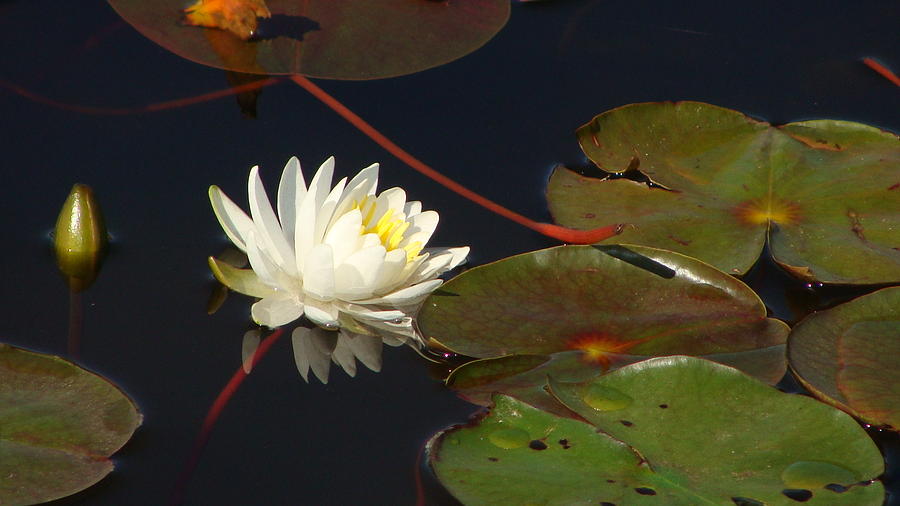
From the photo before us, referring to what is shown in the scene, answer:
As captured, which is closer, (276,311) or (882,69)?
(276,311)

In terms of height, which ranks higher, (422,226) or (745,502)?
(422,226)

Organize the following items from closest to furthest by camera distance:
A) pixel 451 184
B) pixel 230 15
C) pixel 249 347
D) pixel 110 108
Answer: pixel 249 347, pixel 451 184, pixel 110 108, pixel 230 15

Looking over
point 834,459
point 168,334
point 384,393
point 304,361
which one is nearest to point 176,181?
point 168,334

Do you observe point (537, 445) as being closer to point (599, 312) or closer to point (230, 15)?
point (599, 312)

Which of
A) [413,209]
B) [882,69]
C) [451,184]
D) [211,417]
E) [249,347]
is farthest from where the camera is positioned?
[882,69]

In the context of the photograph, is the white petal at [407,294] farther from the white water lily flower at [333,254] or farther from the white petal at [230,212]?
the white petal at [230,212]

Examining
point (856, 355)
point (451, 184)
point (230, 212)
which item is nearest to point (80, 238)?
point (230, 212)

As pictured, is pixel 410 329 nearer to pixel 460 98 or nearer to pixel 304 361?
pixel 304 361

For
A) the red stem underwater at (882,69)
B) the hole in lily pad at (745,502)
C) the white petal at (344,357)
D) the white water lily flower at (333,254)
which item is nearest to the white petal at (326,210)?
the white water lily flower at (333,254)
